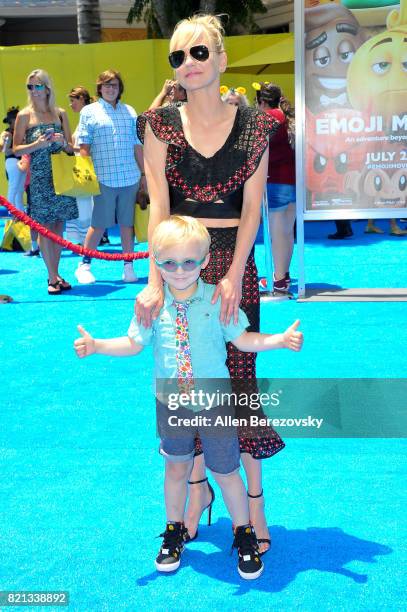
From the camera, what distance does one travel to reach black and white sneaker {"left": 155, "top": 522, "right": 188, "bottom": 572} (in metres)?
3.39

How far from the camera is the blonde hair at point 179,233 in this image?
3043 mm

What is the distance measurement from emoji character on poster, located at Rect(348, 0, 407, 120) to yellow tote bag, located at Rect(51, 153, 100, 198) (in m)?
2.77

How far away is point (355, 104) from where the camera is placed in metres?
8.02

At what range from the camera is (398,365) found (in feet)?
19.7

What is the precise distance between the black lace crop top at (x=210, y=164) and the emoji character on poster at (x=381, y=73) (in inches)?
196

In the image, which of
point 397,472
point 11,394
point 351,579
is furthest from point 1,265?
point 351,579

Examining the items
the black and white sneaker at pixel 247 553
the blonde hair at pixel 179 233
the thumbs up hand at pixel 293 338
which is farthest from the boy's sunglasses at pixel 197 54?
the black and white sneaker at pixel 247 553

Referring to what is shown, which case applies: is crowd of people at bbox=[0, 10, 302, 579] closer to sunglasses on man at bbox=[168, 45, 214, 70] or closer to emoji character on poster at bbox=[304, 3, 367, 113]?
sunglasses on man at bbox=[168, 45, 214, 70]

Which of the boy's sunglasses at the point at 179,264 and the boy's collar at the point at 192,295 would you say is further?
the boy's collar at the point at 192,295

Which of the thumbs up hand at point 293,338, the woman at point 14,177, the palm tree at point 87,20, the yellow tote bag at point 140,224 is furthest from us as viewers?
the palm tree at point 87,20

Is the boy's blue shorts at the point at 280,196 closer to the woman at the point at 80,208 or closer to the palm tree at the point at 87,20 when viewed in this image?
the woman at the point at 80,208

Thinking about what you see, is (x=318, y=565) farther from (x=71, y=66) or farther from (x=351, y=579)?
(x=71, y=66)

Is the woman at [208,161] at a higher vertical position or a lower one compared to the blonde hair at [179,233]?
higher

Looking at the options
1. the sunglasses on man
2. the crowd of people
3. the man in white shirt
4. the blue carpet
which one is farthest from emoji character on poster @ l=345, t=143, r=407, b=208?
the sunglasses on man
